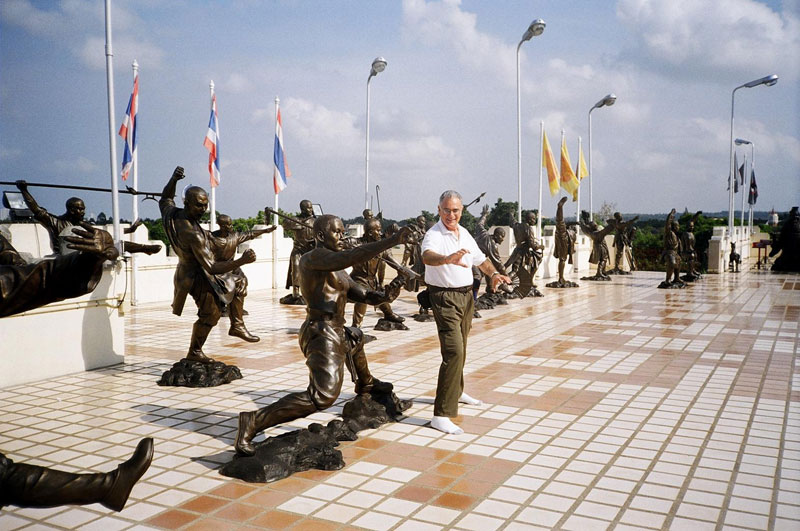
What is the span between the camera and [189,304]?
575 inches

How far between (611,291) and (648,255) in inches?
622

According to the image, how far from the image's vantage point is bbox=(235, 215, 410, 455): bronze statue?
15.4 ft

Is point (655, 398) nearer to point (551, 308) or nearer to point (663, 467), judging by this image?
point (663, 467)

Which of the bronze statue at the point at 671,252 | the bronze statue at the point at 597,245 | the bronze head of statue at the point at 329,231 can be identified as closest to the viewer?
the bronze head of statue at the point at 329,231

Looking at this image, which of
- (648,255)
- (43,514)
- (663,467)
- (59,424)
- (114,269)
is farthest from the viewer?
(648,255)

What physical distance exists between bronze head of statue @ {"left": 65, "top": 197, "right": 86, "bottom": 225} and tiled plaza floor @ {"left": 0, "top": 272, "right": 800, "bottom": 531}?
1.96 metres

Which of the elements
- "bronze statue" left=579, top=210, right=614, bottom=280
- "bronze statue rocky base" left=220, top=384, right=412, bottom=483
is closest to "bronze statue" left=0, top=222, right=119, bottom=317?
"bronze statue rocky base" left=220, top=384, right=412, bottom=483

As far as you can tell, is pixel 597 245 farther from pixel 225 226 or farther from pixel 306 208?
pixel 225 226

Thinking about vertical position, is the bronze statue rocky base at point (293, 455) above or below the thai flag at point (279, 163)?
below

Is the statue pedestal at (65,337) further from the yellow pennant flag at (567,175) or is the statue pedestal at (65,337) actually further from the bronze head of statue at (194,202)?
the yellow pennant flag at (567,175)

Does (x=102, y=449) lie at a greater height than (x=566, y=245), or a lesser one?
lesser

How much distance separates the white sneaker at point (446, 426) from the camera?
18.3ft

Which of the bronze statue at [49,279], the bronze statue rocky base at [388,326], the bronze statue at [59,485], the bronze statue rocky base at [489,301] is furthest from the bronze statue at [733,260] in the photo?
the bronze statue at [49,279]

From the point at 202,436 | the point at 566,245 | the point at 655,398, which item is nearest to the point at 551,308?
the point at 566,245
